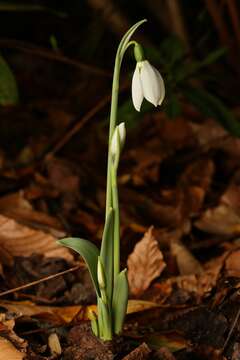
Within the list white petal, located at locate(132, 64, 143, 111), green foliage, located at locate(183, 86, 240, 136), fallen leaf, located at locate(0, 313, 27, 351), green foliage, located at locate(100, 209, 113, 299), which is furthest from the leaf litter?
white petal, located at locate(132, 64, 143, 111)

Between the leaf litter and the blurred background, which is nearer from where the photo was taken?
the leaf litter

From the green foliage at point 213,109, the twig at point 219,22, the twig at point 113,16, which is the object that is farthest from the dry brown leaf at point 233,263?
the twig at point 113,16

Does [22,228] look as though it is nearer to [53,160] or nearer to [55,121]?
[53,160]

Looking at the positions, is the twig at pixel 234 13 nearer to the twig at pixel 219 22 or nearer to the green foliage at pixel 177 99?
the twig at pixel 219 22

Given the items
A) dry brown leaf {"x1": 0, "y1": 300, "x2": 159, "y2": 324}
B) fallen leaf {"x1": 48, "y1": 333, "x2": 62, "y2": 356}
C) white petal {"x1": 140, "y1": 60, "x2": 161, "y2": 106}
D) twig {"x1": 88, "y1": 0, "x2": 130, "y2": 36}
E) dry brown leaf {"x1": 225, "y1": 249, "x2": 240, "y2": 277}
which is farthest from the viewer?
twig {"x1": 88, "y1": 0, "x2": 130, "y2": 36}

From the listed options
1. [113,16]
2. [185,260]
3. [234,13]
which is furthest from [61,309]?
[113,16]

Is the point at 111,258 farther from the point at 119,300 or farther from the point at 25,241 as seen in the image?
the point at 25,241

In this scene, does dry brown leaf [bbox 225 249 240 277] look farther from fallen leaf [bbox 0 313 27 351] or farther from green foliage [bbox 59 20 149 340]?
fallen leaf [bbox 0 313 27 351]
